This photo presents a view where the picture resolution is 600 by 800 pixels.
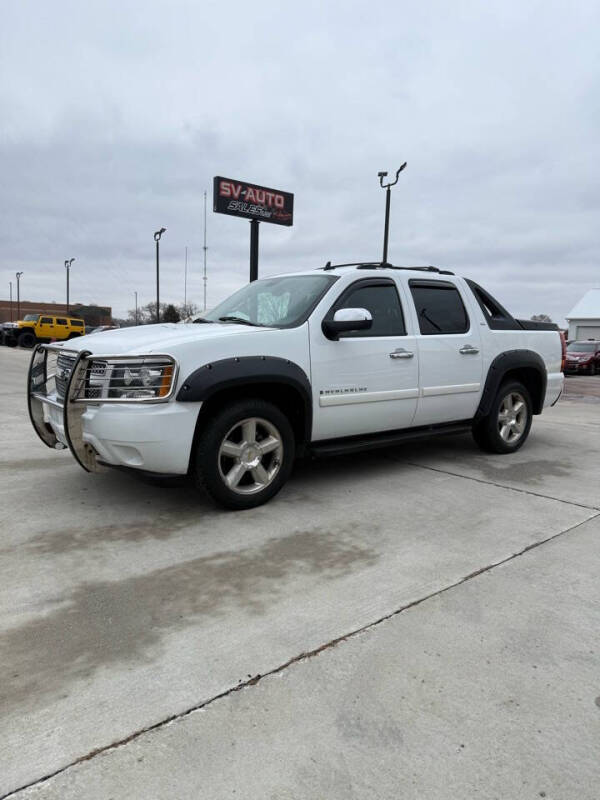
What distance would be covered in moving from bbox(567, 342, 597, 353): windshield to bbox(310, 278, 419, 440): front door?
931 inches

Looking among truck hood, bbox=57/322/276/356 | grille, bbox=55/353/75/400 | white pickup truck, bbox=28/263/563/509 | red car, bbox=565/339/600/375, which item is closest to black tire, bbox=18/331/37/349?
red car, bbox=565/339/600/375

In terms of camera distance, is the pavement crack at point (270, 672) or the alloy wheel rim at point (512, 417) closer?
the pavement crack at point (270, 672)

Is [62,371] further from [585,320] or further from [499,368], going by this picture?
[585,320]

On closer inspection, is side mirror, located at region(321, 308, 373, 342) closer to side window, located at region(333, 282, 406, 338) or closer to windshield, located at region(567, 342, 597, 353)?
side window, located at region(333, 282, 406, 338)

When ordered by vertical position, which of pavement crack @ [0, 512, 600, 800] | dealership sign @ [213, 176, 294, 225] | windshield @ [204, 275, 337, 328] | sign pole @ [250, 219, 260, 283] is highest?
dealership sign @ [213, 176, 294, 225]

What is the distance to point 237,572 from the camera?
10.5 ft

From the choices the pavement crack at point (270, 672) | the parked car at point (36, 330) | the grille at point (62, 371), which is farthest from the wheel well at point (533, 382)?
the parked car at point (36, 330)

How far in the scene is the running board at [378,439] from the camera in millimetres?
4613

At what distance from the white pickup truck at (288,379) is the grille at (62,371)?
0.9 inches

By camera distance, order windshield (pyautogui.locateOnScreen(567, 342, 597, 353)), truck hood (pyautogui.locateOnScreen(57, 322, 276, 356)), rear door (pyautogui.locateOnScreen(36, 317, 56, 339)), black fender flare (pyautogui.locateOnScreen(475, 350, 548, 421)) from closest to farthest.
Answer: truck hood (pyautogui.locateOnScreen(57, 322, 276, 356)), black fender flare (pyautogui.locateOnScreen(475, 350, 548, 421)), windshield (pyautogui.locateOnScreen(567, 342, 597, 353)), rear door (pyautogui.locateOnScreen(36, 317, 56, 339))

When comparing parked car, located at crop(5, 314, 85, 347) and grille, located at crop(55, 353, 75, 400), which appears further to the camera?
parked car, located at crop(5, 314, 85, 347)

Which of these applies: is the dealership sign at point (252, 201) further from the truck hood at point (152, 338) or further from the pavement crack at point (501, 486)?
the truck hood at point (152, 338)

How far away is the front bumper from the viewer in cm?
370

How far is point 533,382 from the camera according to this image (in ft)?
21.1
